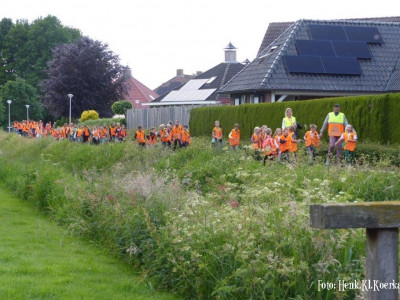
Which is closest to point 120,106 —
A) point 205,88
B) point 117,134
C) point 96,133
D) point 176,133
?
point 205,88

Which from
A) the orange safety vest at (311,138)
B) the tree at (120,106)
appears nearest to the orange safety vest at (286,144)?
the orange safety vest at (311,138)

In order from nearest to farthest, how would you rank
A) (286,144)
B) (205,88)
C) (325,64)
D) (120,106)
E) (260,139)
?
1. (286,144)
2. (260,139)
3. (325,64)
4. (120,106)
5. (205,88)

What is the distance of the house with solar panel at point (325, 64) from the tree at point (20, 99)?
4788cm

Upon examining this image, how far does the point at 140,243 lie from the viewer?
9586 millimetres

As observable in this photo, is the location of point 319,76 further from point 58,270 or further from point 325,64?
point 58,270

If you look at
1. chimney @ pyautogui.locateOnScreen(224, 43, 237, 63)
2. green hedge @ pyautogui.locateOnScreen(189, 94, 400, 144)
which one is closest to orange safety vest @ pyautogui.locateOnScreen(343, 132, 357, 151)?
green hedge @ pyautogui.locateOnScreen(189, 94, 400, 144)

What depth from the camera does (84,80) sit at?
73.9m

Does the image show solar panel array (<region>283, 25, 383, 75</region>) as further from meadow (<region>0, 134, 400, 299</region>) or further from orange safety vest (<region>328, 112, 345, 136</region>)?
meadow (<region>0, 134, 400, 299</region>)

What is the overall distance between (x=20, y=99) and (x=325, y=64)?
54759 millimetres

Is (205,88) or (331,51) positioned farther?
(205,88)

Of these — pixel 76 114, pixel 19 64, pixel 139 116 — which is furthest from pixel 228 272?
pixel 19 64

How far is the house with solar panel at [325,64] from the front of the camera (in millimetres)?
40219

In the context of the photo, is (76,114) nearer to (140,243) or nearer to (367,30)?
(367,30)

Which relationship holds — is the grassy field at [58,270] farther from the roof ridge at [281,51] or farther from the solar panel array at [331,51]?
the solar panel array at [331,51]
